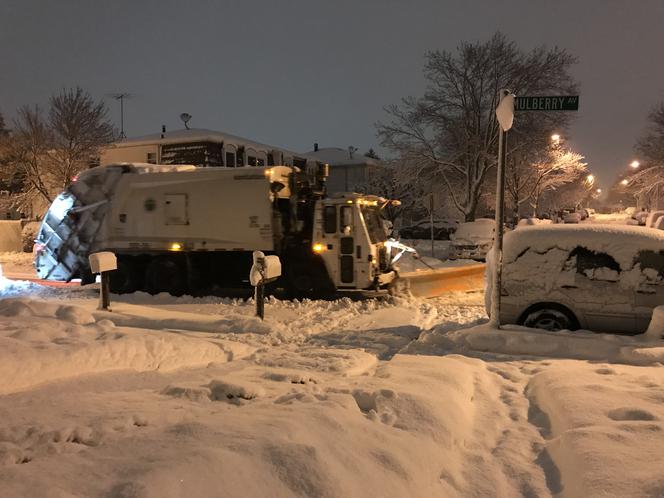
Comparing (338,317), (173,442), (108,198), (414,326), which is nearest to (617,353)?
(414,326)

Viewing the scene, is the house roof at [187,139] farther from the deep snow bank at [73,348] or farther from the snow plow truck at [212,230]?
the deep snow bank at [73,348]

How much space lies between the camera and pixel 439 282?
44.9 ft

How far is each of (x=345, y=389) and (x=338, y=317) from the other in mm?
5594

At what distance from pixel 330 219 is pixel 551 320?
19.0 feet

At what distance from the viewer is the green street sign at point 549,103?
779 cm

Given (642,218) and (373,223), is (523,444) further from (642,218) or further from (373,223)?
(642,218)

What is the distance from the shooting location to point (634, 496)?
2.86 meters

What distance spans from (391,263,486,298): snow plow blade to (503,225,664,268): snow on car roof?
4.71 metres

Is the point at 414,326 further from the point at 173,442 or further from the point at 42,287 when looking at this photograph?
the point at 42,287

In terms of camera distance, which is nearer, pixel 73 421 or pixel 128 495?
pixel 128 495

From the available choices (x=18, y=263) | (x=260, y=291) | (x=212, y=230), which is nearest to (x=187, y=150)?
(x=18, y=263)

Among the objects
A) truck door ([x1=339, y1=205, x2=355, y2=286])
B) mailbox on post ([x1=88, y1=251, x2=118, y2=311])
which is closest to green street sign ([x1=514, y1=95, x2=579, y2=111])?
truck door ([x1=339, y1=205, x2=355, y2=286])

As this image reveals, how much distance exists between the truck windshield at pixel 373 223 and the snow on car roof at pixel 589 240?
4288 millimetres

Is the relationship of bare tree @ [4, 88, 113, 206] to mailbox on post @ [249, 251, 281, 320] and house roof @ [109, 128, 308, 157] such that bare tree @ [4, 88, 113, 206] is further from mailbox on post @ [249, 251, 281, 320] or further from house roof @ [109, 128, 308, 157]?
mailbox on post @ [249, 251, 281, 320]
